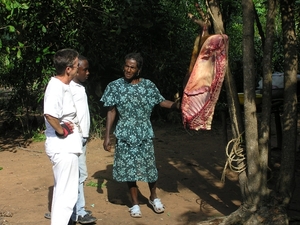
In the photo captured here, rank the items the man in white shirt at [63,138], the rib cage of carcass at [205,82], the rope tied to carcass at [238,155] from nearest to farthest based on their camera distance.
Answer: the man in white shirt at [63,138] → the rib cage of carcass at [205,82] → the rope tied to carcass at [238,155]

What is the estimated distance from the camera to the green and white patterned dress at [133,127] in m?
5.33

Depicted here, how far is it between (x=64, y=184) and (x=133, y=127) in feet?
3.92

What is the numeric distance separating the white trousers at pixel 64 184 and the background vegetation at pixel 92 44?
370 centimetres

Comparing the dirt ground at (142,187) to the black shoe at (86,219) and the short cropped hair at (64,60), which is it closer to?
the black shoe at (86,219)

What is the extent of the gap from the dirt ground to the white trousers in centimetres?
87

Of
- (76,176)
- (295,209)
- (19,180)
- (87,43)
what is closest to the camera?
(76,176)

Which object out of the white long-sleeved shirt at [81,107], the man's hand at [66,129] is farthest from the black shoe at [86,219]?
the man's hand at [66,129]

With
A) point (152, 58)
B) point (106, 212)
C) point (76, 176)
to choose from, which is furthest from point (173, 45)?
point (76, 176)

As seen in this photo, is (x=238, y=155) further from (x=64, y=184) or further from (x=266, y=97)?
(x=64, y=184)

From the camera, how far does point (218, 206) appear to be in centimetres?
559

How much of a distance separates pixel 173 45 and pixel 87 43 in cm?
199

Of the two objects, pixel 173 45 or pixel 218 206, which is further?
pixel 173 45

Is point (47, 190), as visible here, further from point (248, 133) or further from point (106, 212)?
point (248, 133)

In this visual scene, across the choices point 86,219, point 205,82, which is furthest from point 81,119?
point 205,82
